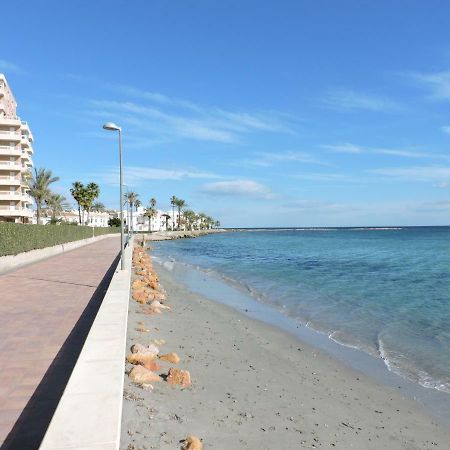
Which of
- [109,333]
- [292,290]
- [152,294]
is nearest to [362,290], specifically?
[292,290]

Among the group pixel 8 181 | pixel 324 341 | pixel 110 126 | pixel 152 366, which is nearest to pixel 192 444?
pixel 152 366

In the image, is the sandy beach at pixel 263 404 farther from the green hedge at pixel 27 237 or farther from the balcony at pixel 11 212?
the balcony at pixel 11 212

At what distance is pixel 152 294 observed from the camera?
16.5m

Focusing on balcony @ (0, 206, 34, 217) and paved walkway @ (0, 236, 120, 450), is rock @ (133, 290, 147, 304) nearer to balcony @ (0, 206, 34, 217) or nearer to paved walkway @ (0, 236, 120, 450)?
paved walkway @ (0, 236, 120, 450)

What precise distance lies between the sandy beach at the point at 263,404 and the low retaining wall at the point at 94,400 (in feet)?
1.87

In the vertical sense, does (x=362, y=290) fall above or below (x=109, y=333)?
below

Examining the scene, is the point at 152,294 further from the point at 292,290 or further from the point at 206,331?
the point at 292,290

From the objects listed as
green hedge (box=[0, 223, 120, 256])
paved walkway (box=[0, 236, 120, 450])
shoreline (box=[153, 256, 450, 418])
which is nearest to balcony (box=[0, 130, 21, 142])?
green hedge (box=[0, 223, 120, 256])

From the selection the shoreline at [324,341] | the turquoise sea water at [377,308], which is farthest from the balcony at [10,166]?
the shoreline at [324,341]

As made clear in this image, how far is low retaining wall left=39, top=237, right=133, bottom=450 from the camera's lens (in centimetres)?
397

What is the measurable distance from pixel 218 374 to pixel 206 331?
385 cm

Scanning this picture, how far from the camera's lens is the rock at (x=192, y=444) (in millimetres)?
5012

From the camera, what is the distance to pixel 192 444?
5.03 metres

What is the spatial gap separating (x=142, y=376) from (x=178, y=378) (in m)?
0.69
